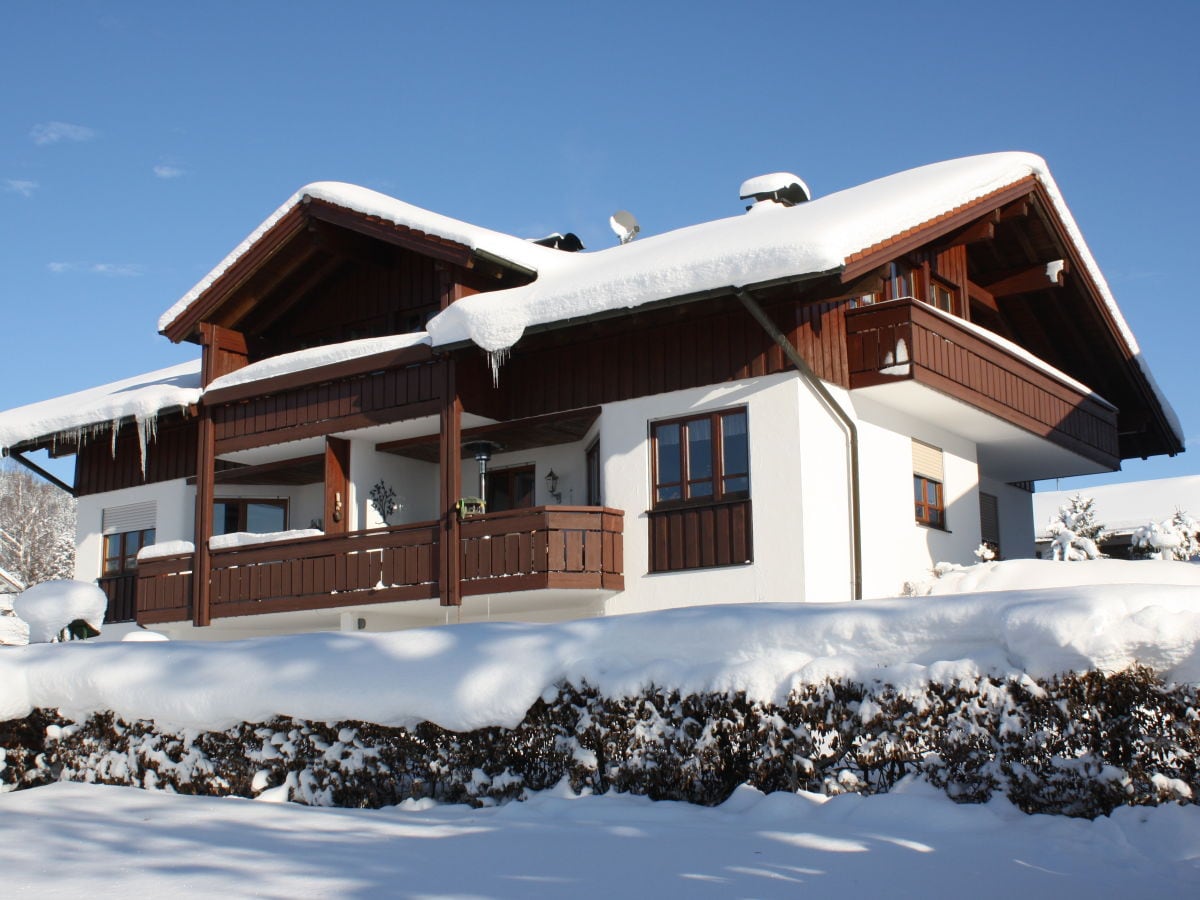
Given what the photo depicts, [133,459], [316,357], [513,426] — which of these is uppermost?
[316,357]

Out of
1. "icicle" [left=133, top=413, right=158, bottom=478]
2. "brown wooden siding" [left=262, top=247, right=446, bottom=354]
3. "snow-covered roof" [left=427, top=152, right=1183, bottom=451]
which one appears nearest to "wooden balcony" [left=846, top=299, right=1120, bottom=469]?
"snow-covered roof" [left=427, top=152, right=1183, bottom=451]

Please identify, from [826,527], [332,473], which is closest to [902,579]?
[826,527]

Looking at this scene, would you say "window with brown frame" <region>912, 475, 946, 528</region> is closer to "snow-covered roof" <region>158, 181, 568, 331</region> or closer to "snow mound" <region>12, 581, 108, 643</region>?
"snow-covered roof" <region>158, 181, 568, 331</region>

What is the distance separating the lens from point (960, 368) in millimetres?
15641

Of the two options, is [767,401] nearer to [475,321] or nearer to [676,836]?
[475,321]

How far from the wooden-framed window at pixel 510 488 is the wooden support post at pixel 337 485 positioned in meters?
2.02

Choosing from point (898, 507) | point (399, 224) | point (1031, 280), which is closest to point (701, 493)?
point (898, 507)

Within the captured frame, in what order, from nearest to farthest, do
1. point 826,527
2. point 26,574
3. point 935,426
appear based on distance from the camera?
1. point 826,527
2. point 935,426
3. point 26,574

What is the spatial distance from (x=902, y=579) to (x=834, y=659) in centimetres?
908

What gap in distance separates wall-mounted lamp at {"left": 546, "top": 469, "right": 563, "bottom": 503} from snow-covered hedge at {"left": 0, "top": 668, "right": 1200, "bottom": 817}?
8.89m

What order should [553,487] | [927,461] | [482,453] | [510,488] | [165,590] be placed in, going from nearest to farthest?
[927,461]
[482,453]
[553,487]
[510,488]
[165,590]

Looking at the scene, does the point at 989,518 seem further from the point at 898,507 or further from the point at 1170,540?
the point at 898,507

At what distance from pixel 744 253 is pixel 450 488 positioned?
15.5 feet

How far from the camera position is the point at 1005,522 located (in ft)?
66.8
